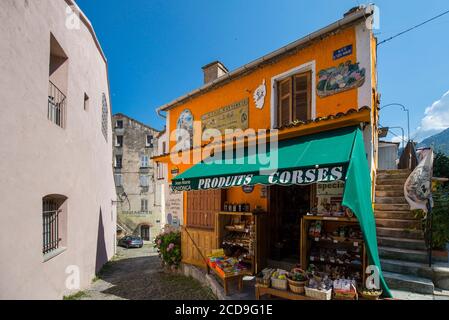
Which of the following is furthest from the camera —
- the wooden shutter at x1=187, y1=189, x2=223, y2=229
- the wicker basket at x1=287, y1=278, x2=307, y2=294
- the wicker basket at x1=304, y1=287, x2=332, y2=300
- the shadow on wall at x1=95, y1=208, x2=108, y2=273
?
the shadow on wall at x1=95, y1=208, x2=108, y2=273

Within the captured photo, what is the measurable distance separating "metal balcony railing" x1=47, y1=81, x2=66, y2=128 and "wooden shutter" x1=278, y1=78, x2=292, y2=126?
6702 millimetres

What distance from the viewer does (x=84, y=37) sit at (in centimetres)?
984

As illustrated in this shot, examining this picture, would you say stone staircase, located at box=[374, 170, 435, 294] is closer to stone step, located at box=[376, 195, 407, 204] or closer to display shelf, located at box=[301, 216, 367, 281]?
stone step, located at box=[376, 195, 407, 204]

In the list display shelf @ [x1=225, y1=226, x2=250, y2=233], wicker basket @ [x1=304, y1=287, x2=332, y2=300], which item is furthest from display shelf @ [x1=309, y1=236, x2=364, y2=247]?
display shelf @ [x1=225, y1=226, x2=250, y2=233]

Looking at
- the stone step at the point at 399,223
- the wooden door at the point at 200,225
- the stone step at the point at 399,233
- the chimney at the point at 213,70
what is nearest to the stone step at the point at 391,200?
the stone step at the point at 399,223

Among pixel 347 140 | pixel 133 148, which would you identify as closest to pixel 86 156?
pixel 347 140

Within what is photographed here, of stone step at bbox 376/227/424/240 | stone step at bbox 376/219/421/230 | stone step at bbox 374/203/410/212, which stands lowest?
stone step at bbox 376/227/424/240

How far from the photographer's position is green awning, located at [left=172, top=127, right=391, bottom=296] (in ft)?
13.7

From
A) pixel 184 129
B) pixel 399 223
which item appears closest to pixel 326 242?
pixel 399 223

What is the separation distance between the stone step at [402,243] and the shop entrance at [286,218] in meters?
2.01

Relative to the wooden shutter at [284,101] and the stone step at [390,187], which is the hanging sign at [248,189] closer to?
the wooden shutter at [284,101]

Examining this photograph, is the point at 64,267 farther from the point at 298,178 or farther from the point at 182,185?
the point at 298,178

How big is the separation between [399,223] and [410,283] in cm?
209

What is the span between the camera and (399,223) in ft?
22.0
